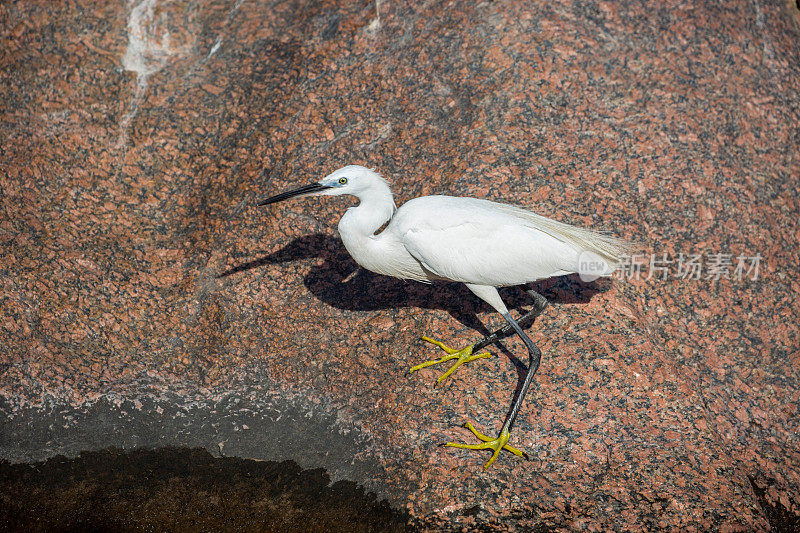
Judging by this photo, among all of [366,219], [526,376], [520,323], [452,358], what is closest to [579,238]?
[520,323]

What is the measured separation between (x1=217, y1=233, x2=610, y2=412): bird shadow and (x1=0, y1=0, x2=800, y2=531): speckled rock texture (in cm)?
3

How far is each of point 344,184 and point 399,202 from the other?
4.34 feet

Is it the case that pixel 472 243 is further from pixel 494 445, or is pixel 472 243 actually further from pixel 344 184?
pixel 494 445

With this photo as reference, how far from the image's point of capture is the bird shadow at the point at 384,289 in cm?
500

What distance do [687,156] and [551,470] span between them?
3.44 metres

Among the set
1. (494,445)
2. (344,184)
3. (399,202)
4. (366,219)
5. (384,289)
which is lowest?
(494,445)

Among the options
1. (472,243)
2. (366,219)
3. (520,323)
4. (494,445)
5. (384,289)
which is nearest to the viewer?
(494,445)

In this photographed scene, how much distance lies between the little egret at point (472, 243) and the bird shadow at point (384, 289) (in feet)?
1.78

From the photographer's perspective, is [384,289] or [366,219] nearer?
[366,219]

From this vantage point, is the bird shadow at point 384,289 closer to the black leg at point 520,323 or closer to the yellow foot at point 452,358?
the black leg at point 520,323

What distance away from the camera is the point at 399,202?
220 inches

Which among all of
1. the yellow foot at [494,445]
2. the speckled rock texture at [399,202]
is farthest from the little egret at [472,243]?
the speckled rock texture at [399,202]

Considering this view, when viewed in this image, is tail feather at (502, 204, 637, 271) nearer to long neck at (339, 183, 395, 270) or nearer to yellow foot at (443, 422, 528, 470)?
long neck at (339, 183, 395, 270)

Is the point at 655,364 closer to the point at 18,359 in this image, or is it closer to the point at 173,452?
the point at 173,452
